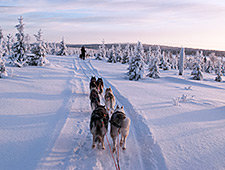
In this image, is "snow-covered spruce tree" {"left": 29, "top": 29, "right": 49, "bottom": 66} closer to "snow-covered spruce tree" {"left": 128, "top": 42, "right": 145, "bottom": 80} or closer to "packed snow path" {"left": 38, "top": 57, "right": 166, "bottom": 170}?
"snow-covered spruce tree" {"left": 128, "top": 42, "right": 145, "bottom": 80}

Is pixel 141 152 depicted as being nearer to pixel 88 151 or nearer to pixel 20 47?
pixel 88 151

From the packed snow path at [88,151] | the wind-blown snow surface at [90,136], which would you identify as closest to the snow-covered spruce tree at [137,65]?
the wind-blown snow surface at [90,136]

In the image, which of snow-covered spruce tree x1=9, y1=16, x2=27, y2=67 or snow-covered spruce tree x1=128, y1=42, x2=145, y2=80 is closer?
snow-covered spruce tree x1=128, y1=42, x2=145, y2=80

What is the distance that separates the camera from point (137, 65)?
1883cm

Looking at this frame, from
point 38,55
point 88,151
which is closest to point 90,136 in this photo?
point 88,151

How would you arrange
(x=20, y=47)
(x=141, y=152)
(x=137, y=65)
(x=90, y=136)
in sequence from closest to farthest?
1. (x=141, y=152)
2. (x=90, y=136)
3. (x=137, y=65)
4. (x=20, y=47)

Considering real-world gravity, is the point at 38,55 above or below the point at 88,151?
above

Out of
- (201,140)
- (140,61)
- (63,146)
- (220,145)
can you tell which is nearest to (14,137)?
(63,146)

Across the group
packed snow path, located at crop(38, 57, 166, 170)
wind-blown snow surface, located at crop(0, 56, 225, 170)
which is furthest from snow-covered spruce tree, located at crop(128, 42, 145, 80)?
packed snow path, located at crop(38, 57, 166, 170)

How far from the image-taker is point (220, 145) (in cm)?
457

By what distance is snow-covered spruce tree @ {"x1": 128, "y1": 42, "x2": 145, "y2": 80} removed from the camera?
18.3 meters

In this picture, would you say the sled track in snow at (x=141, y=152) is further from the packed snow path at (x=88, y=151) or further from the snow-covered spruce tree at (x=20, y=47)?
the snow-covered spruce tree at (x=20, y=47)

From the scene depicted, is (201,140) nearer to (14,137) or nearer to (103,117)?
(103,117)

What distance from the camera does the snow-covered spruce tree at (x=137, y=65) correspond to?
60.2ft
